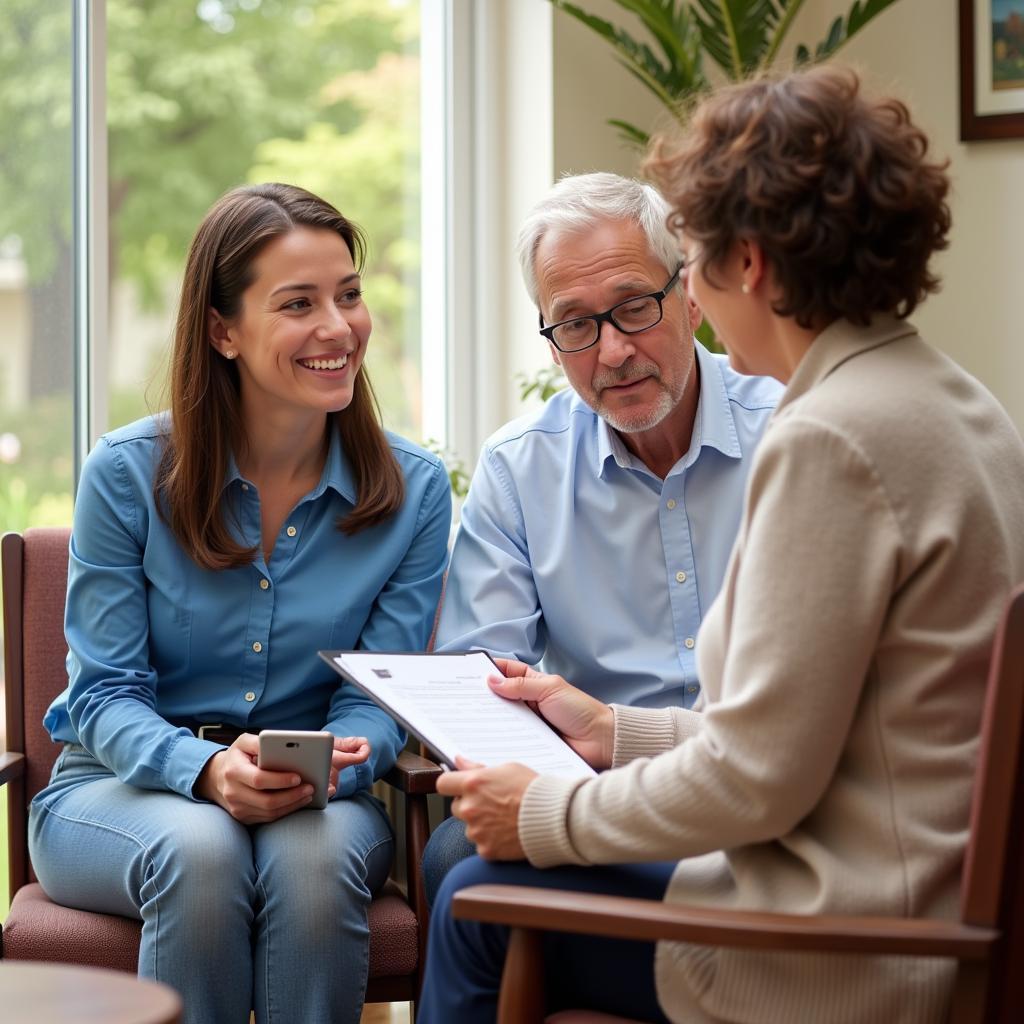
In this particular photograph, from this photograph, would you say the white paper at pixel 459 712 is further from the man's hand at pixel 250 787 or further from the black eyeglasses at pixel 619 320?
the black eyeglasses at pixel 619 320

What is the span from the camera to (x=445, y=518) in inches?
91.8

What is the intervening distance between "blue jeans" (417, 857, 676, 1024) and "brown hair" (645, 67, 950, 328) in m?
0.62

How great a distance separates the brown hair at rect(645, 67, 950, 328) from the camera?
1326 mm

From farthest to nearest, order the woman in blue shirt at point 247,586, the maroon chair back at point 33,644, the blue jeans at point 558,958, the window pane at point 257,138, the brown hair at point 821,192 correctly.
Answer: the window pane at point 257,138, the maroon chair back at point 33,644, the woman in blue shirt at point 247,586, the blue jeans at point 558,958, the brown hair at point 821,192

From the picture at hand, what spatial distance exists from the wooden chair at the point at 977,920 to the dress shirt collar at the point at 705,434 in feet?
3.26

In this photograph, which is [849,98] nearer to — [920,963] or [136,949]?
[920,963]

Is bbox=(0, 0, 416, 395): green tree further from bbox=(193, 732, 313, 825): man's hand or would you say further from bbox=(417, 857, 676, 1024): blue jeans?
bbox=(417, 857, 676, 1024): blue jeans

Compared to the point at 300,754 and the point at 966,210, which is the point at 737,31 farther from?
the point at 300,754

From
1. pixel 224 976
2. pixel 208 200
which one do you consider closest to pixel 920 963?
pixel 224 976

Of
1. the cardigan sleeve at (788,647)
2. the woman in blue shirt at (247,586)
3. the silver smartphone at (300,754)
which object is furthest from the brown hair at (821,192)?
the woman in blue shirt at (247,586)

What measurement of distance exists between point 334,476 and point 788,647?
3.83ft

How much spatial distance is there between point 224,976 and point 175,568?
2.12 ft

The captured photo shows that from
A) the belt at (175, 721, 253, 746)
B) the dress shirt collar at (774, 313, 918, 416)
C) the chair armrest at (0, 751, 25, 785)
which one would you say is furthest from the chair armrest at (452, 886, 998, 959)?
the chair armrest at (0, 751, 25, 785)

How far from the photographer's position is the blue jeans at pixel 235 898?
1800 mm
